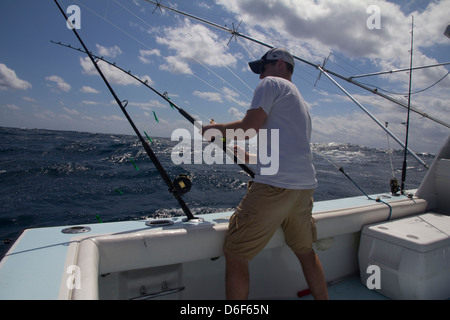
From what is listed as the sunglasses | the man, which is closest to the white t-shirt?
the man

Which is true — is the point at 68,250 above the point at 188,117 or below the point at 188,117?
below

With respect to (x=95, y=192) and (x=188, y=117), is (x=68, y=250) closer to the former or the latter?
(x=188, y=117)

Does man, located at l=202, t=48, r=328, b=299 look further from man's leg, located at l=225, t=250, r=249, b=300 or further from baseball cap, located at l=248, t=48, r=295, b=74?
baseball cap, located at l=248, t=48, r=295, b=74

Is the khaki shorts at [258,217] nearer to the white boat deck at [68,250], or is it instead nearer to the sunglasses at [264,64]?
the white boat deck at [68,250]

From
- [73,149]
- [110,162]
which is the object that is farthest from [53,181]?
[73,149]

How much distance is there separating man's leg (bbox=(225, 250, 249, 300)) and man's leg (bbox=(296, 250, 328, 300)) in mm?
385

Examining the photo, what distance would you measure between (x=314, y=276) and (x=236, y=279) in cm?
48

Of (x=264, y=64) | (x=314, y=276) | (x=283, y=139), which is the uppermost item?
(x=264, y=64)

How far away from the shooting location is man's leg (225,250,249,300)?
1.32 meters

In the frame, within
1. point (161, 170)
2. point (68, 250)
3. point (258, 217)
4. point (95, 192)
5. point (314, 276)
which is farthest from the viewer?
point (95, 192)

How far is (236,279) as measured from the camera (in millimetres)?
1332

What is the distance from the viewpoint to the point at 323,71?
386 cm

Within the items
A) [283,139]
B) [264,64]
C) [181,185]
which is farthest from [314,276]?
[264,64]

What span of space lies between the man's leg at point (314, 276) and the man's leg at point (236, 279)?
1.26ft
